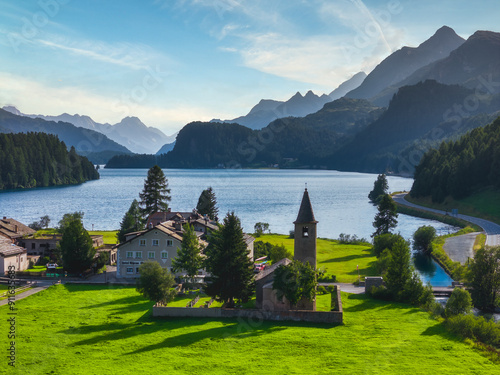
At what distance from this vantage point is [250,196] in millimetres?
176625

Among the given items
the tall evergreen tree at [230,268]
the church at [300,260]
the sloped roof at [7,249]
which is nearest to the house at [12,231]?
the sloped roof at [7,249]

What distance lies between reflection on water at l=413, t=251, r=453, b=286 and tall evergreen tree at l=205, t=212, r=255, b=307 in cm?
2784

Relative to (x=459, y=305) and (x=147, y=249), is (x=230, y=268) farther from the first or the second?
(x=459, y=305)

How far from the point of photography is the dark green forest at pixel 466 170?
408ft

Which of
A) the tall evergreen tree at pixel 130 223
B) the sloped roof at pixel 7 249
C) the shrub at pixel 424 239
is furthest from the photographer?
the shrub at pixel 424 239

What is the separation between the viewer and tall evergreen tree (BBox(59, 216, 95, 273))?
181 feet

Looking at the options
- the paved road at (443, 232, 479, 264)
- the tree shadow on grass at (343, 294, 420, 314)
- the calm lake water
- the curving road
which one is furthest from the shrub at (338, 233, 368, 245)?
the tree shadow on grass at (343, 294, 420, 314)

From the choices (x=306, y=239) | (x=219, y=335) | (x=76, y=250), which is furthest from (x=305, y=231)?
(x=76, y=250)

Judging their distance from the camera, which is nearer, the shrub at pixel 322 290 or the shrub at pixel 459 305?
the shrub at pixel 459 305

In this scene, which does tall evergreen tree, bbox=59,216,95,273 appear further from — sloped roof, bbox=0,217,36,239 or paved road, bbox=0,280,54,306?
sloped roof, bbox=0,217,36,239

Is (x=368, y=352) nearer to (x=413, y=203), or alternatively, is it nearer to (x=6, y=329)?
(x=6, y=329)

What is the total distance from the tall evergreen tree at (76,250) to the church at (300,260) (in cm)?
2371

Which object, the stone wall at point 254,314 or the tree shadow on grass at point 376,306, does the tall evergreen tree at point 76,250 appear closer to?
the stone wall at point 254,314

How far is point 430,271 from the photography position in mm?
67312
